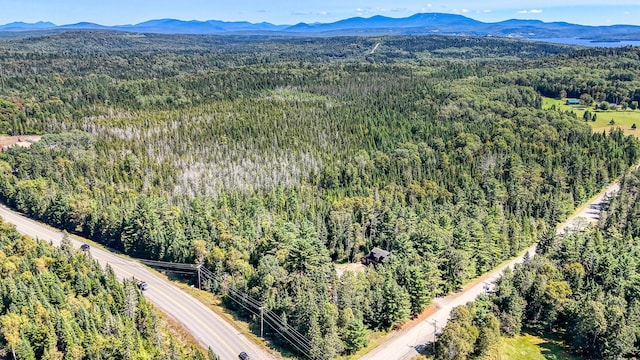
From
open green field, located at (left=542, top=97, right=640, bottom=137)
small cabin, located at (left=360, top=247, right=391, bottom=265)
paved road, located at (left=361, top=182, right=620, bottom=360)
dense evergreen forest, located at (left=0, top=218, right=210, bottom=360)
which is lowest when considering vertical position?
paved road, located at (left=361, top=182, right=620, bottom=360)

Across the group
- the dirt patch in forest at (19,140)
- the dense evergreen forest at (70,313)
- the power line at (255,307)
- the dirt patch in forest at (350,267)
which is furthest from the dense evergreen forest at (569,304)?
the dirt patch in forest at (19,140)

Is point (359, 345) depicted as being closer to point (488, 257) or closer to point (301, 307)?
point (301, 307)

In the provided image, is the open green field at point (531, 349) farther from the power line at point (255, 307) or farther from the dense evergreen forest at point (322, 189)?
the power line at point (255, 307)

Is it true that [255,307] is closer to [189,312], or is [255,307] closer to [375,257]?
[189,312]

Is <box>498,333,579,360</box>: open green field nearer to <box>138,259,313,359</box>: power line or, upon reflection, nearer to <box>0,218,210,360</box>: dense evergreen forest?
<box>138,259,313,359</box>: power line

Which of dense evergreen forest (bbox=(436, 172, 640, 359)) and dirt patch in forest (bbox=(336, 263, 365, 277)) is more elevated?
dense evergreen forest (bbox=(436, 172, 640, 359))

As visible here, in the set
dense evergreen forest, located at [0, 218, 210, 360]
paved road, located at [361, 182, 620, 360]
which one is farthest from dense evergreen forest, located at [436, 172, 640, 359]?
dense evergreen forest, located at [0, 218, 210, 360]

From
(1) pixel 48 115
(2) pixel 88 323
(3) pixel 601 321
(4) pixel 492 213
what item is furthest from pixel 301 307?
(1) pixel 48 115
